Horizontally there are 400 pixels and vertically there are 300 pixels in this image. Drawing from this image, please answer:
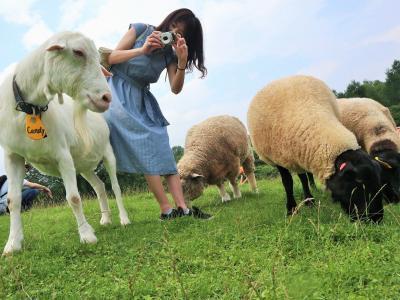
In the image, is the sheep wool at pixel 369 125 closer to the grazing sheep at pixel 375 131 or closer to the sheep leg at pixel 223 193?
the grazing sheep at pixel 375 131

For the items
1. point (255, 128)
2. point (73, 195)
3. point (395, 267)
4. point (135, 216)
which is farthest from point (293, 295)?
point (135, 216)


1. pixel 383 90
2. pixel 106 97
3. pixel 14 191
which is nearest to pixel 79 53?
pixel 106 97

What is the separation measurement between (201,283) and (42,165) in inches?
102

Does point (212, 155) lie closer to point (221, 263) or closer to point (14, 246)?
point (14, 246)

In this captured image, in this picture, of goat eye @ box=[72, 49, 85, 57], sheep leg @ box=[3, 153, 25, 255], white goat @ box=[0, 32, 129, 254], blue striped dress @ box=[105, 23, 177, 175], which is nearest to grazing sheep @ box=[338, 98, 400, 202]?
blue striped dress @ box=[105, 23, 177, 175]

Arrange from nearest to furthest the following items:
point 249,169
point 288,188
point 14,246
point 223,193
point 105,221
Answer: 1. point 14,246
2. point 288,188
3. point 105,221
4. point 223,193
5. point 249,169

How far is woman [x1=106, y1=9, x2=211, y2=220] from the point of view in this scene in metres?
5.42

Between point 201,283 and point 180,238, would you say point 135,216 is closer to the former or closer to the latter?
point 180,238

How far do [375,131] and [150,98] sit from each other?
3.98 m

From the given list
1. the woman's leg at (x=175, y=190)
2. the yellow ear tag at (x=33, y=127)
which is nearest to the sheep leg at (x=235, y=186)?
the woman's leg at (x=175, y=190)

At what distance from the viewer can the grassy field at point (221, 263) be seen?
2.48 metres

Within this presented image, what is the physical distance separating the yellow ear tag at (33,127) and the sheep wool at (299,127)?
2.69 meters

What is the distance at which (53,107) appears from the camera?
14.5 feet

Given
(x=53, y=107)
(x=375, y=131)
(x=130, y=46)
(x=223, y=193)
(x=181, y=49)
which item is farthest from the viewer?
(x=223, y=193)
